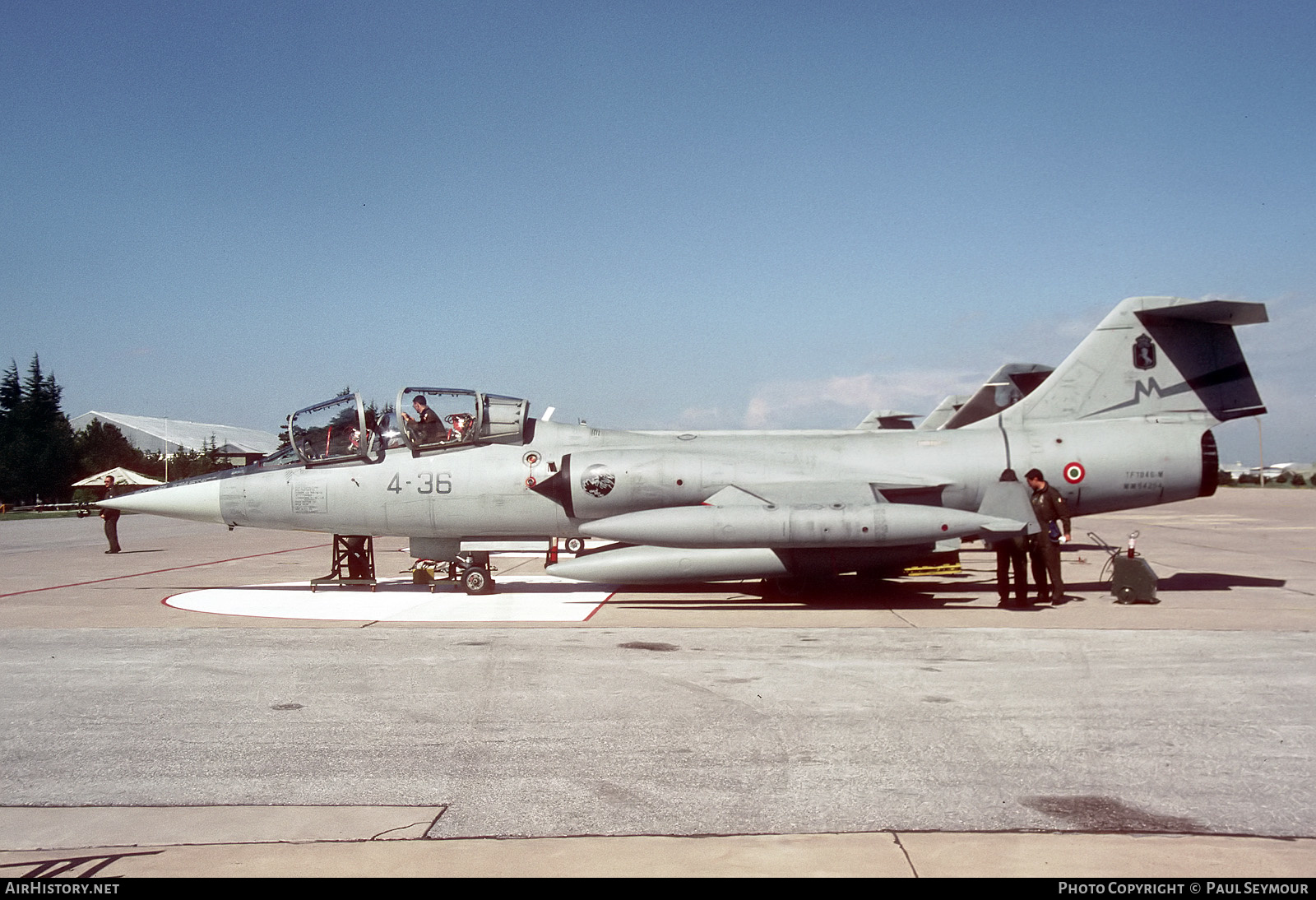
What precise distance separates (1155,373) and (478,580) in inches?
415

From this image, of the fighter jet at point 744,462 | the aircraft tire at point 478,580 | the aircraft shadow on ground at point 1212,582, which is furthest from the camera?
the aircraft shadow on ground at point 1212,582

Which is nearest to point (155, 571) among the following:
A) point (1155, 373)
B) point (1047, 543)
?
point (1047, 543)

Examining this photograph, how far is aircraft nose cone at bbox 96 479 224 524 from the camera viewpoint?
12859mm

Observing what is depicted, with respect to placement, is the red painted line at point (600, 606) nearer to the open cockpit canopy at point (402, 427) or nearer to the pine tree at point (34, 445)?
the open cockpit canopy at point (402, 427)

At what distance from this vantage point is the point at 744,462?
41.4 ft

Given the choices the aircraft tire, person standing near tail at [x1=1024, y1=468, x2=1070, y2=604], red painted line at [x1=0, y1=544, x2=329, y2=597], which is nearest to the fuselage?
the aircraft tire

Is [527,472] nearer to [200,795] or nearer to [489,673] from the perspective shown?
[489,673]

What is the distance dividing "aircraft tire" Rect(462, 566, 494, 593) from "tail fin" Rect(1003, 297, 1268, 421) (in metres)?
8.21

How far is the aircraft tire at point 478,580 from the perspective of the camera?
1318 cm

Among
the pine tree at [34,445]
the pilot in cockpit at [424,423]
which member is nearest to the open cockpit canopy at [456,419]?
the pilot in cockpit at [424,423]

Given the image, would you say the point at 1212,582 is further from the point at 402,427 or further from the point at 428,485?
the point at 402,427

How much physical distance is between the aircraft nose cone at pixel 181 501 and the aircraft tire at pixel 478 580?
12.1 ft
